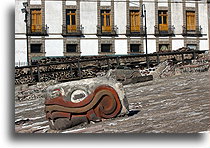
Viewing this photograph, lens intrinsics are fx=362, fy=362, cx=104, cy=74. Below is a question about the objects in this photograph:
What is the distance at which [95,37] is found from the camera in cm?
669

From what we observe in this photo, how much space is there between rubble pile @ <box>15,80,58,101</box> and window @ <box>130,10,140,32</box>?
5.64 feet

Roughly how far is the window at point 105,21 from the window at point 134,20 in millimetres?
416

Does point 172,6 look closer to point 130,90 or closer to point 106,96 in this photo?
point 130,90

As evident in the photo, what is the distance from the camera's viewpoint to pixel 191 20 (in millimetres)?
6445

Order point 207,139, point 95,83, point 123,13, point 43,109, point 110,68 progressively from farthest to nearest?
point 123,13 → point 110,68 → point 43,109 → point 207,139 → point 95,83

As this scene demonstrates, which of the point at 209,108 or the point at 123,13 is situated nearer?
the point at 209,108

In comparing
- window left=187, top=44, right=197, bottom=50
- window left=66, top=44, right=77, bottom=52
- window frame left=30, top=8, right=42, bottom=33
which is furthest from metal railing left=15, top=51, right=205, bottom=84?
window frame left=30, top=8, right=42, bottom=33

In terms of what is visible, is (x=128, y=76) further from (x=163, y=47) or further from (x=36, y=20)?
(x=36, y=20)

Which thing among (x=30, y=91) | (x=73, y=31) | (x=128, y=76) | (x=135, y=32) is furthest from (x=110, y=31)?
(x=30, y=91)

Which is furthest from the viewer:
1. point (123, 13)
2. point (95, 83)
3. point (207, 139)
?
point (123, 13)

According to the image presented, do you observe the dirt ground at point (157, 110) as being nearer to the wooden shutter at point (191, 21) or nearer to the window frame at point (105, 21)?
the wooden shutter at point (191, 21)

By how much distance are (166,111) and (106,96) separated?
1.03m

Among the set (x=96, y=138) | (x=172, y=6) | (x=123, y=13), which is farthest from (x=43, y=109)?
(x=172, y=6)

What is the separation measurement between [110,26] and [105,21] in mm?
133
